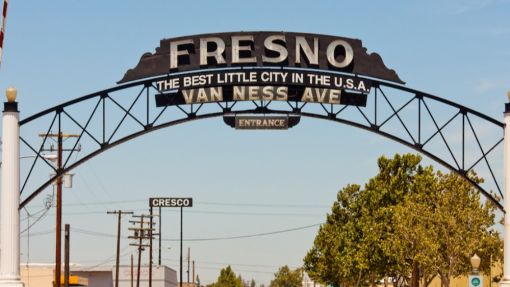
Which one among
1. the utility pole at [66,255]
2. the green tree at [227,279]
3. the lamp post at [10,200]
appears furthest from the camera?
the green tree at [227,279]

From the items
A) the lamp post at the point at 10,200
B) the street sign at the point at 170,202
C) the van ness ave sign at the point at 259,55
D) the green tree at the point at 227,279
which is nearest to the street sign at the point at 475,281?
the van ness ave sign at the point at 259,55

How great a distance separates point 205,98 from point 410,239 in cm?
3463

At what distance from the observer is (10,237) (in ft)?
107

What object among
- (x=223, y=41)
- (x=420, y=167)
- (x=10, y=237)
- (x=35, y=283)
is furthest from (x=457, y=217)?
(x=35, y=283)

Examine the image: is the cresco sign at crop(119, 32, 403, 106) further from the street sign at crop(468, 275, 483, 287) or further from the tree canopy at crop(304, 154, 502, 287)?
the tree canopy at crop(304, 154, 502, 287)

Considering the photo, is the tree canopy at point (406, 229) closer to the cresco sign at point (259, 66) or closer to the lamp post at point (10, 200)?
the cresco sign at point (259, 66)

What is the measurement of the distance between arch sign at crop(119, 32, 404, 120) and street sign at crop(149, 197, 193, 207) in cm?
10966

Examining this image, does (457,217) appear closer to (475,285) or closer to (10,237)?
(475,285)

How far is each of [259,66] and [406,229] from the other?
33835mm

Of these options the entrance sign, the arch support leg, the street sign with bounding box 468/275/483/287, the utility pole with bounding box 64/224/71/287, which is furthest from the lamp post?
the utility pole with bounding box 64/224/71/287

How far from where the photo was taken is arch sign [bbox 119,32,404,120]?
117ft

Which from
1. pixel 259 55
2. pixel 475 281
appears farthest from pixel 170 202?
pixel 259 55

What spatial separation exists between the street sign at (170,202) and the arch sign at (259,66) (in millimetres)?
109655

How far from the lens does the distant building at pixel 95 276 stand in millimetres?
107062
